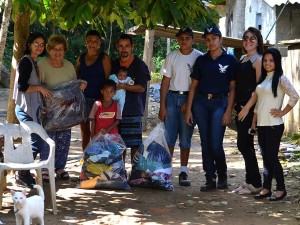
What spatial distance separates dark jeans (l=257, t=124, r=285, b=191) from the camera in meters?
6.40

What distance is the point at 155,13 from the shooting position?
5.22m

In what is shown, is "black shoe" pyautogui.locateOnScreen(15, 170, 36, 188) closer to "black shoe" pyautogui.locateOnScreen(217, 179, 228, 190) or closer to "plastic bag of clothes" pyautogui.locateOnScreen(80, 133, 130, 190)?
"plastic bag of clothes" pyautogui.locateOnScreen(80, 133, 130, 190)

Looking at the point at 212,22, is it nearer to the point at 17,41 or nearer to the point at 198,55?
the point at 198,55

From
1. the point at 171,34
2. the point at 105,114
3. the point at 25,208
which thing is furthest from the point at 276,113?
the point at 171,34

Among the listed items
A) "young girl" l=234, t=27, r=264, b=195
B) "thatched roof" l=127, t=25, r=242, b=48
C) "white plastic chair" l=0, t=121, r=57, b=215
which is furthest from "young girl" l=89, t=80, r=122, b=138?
"thatched roof" l=127, t=25, r=242, b=48

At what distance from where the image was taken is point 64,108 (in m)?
6.98

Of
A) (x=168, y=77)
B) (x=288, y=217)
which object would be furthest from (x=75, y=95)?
(x=288, y=217)

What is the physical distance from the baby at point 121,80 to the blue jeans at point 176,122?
0.53 metres

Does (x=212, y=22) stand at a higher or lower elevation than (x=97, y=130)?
higher

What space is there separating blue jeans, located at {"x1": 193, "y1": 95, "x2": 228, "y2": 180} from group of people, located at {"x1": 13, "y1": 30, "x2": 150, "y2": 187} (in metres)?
0.75

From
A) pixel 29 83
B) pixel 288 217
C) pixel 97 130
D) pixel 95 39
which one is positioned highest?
pixel 95 39

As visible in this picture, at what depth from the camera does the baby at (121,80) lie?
7.08 meters

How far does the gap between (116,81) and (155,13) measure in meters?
1.98

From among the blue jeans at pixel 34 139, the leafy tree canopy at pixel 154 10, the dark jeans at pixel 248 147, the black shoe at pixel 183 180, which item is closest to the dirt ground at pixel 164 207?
the black shoe at pixel 183 180
